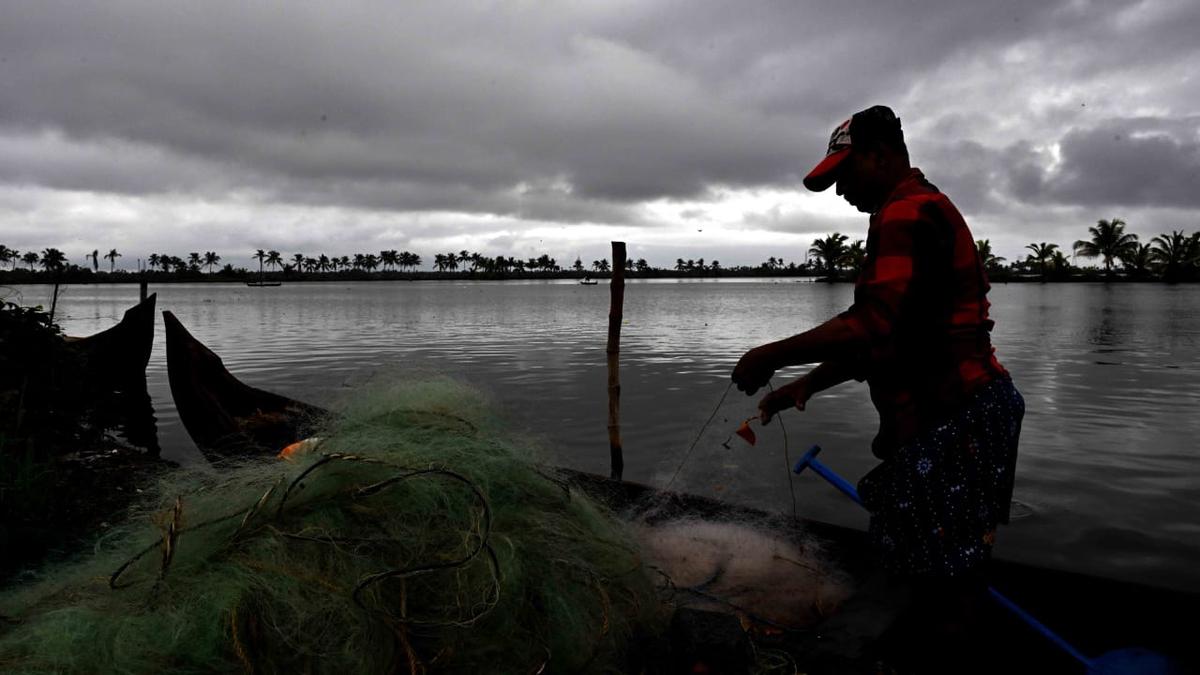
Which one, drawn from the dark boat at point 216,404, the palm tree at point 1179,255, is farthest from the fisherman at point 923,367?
the palm tree at point 1179,255

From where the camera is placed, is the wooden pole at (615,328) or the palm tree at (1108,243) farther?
the palm tree at (1108,243)

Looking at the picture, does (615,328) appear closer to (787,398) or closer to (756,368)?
A: (787,398)

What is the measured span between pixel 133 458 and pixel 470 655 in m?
9.33

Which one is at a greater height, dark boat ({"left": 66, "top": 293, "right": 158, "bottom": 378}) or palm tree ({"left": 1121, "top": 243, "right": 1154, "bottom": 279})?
palm tree ({"left": 1121, "top": 243, "right": 1154, "bottom": 279})

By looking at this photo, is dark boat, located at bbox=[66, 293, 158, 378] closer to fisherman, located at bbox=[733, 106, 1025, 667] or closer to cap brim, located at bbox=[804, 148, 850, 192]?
cap brim, located at bbox=[804, 148, 850, 192]

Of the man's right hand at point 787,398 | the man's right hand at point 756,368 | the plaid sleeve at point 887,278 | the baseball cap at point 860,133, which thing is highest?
the baseball cap at point 860,133

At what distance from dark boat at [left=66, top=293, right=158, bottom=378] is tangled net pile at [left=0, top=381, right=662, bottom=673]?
10.6 m

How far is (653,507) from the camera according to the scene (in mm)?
5957

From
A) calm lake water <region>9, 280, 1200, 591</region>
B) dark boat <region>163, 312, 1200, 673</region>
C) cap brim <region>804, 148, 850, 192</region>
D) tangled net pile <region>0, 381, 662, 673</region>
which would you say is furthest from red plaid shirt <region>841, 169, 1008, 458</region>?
calm lake water <region>9, 280, 1200, 591</region>

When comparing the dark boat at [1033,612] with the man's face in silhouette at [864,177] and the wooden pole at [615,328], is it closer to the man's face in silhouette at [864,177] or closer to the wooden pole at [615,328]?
the man's face in silhouette at [864,177]

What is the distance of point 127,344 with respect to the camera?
11.8 meters

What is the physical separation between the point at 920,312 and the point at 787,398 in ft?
4.05

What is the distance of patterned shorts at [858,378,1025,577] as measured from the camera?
8.63 ft

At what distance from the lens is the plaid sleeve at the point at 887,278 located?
242 centimetres
